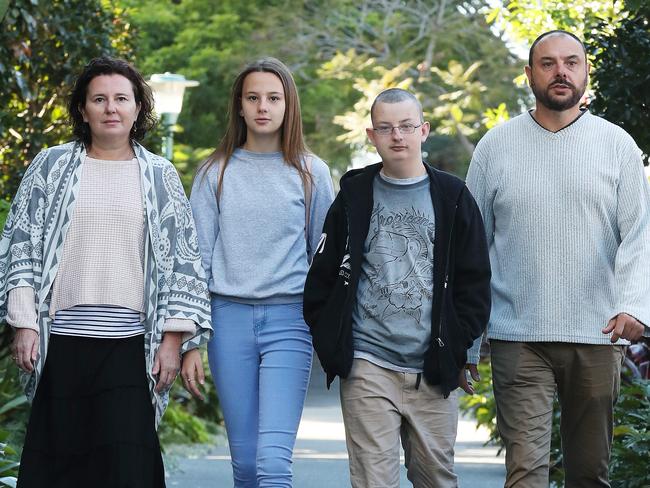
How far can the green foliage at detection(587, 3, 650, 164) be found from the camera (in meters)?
8.56

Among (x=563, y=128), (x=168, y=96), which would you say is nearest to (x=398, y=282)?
(x=563, y=128)

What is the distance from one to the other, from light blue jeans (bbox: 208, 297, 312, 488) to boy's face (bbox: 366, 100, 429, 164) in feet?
2.57

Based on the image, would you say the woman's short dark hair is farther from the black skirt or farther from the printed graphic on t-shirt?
the printed graphic on t-shirt

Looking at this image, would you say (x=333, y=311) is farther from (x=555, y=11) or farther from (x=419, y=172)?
(x=555, y=11)

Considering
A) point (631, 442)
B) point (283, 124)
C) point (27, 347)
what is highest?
point (283, 124)

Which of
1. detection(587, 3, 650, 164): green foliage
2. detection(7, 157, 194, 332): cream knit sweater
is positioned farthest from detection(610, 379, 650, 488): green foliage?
detection(7, 157, 194, 332): cream knit sweater

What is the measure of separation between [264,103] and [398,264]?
3.15 ft

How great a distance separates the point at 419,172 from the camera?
5.69 m

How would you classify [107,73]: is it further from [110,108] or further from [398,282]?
[398,282]

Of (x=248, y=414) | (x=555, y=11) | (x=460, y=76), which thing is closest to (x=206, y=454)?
(x=555, y=11)

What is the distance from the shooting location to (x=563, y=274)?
5887 millimetres

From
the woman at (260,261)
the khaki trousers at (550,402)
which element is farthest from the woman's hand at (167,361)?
the khaki trousers at (550,402)

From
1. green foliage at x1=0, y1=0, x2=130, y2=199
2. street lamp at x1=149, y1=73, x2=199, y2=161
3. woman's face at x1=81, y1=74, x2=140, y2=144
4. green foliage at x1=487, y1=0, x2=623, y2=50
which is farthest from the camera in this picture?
street lamp at x1=149, y1=73, x2=199, y2=161

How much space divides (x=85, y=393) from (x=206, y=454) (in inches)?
296
